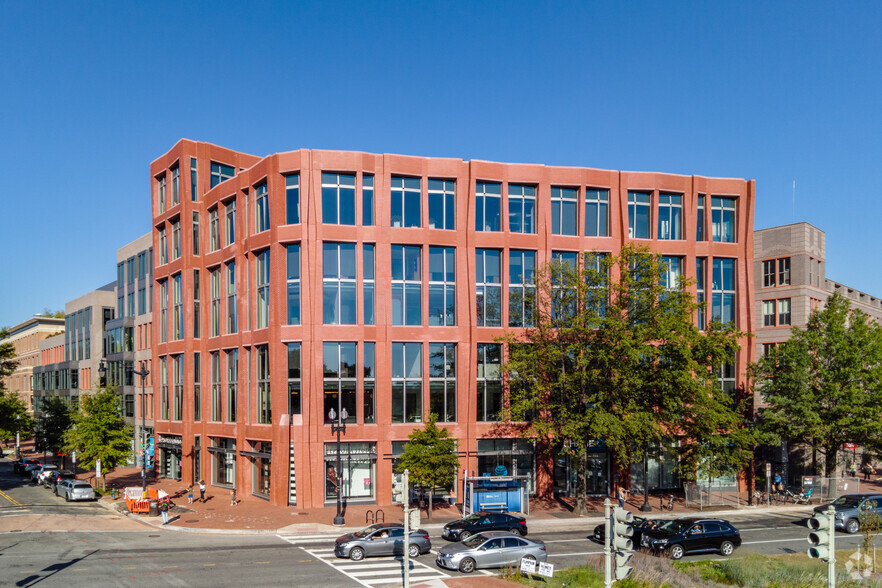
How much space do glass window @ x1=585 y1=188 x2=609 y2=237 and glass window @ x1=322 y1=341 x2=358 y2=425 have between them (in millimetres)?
19434

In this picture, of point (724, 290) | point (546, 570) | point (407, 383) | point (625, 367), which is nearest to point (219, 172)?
point (407, 383)

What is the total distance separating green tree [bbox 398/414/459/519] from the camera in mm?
40531

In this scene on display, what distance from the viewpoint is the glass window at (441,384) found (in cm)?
4734

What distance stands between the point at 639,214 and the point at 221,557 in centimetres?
3689

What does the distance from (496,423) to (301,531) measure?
15.6 m

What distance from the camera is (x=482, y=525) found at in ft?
108

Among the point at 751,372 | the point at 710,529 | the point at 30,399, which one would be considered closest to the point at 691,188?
the point at 751,372

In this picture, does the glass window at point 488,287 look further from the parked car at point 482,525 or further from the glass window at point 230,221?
the glass window at point 230,221

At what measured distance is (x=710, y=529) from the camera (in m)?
31.8

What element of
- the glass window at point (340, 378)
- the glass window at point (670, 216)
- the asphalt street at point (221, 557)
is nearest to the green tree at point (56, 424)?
the asphalt street at point (221, 557)

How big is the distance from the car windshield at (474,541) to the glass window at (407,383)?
57.9ft

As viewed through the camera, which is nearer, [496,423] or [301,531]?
[301,531]

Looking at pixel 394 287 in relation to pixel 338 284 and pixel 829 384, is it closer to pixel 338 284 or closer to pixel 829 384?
pixel 338 284

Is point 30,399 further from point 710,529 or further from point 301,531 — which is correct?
point 710,529
